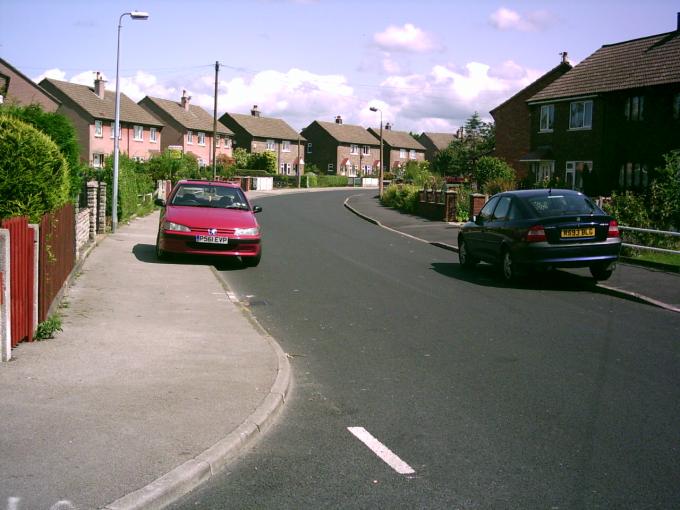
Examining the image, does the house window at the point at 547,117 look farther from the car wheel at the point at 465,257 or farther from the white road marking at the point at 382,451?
the white road marking at the point at 382,451

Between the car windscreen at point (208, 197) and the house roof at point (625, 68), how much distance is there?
23218mm

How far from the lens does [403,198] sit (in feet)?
138

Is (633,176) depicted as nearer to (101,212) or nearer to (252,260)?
(101,212)

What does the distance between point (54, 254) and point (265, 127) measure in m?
97.5

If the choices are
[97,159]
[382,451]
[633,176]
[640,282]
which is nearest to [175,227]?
[640,282]

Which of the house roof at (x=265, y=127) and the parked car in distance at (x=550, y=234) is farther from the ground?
the house roof at (x=265, y=127)

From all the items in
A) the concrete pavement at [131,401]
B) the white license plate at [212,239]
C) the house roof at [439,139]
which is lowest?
the concrete pavement at [131,401]

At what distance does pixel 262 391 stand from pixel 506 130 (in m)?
51.7

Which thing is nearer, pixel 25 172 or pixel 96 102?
pixel 25 172

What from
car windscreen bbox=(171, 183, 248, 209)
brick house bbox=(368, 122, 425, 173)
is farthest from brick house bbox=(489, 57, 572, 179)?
brick house bbox=(368, 122, 425, 173)

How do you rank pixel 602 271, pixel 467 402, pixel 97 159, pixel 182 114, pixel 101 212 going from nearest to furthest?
pixel 467 402, pixel 602 271, pixel 101 212, pixel 97 159, pixel 182 114

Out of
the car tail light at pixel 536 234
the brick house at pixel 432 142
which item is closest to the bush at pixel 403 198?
the car tail light at pixel 536 234

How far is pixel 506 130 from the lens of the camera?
55.5 m

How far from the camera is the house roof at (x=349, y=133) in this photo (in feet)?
365
